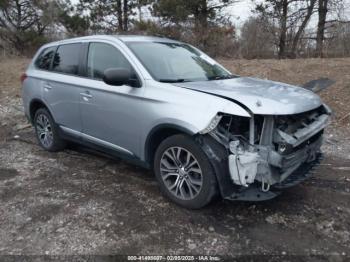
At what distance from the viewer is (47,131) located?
234 inches

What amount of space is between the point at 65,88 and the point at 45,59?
106 cm

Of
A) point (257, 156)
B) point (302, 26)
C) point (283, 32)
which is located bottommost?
Answer: point (257, 156)

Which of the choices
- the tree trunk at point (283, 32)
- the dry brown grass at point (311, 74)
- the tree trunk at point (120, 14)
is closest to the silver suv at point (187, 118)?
the dry brown grass at point (311, 74)

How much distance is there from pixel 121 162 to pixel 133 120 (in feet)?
4.63

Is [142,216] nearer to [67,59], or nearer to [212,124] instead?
[212,124]

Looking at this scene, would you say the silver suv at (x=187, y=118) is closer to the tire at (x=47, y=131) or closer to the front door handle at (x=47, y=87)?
the front door handle at (x=47, y=87)

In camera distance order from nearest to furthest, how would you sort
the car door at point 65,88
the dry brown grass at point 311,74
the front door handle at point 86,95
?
the front door handle at point 86,95 < the car door at point 65,88 < the dry brown grass at point 311,74

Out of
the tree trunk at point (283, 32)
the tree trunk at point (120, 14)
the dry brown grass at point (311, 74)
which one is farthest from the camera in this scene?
the tree trunk at point (120, 14)

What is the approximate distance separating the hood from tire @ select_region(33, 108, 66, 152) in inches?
102

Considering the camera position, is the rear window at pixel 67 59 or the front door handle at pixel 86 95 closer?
the front door handle at pixel 86 95

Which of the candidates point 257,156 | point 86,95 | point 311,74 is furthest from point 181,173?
point 311,74

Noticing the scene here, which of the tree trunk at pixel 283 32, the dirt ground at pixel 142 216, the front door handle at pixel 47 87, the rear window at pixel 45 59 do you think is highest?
the tree trunk at pixel 283 32

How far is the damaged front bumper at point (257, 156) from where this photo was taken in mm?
3395

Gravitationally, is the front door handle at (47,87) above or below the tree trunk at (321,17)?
below
